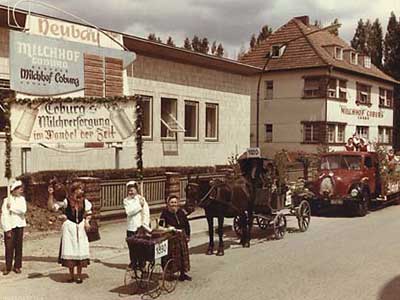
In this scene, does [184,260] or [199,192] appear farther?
[199,192]

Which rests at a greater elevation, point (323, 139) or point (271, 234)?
point (323, 139)

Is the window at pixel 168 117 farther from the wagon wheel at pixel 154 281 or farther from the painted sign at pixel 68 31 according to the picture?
the wagon wheel at pixel 154 281

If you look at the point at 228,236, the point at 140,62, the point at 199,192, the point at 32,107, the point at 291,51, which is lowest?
the point at 228,236

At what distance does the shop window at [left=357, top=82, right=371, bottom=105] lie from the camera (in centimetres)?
4729

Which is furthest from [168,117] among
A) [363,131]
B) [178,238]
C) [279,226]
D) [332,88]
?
[363,131]

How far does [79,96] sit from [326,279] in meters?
A: 6.19

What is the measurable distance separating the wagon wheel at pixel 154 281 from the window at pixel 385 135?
4390cm

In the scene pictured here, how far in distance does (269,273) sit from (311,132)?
32.9m

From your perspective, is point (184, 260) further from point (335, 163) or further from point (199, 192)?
point (335, 163)

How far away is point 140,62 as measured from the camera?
2320cm

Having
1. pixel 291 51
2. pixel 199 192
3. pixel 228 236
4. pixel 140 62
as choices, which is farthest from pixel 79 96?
pixel 291 51

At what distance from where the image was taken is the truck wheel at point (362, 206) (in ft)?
68.1

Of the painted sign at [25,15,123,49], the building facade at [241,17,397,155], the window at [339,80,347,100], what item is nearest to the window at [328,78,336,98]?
the building facade at [241,17,397,155]

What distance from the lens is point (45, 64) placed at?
11.9 metres
